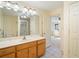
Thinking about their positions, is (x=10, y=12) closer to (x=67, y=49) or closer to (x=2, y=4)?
(x=2, y=4)

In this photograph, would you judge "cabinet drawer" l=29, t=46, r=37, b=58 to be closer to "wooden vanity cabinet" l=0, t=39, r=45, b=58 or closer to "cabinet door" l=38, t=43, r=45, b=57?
"wooden vanity cabinet" l=0, t=39, r=45, b=58

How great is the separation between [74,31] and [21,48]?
1.73 metres

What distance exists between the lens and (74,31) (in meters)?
4.04

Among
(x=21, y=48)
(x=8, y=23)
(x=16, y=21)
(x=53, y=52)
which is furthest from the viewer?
(x=53, y=52)

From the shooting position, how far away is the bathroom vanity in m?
3.03

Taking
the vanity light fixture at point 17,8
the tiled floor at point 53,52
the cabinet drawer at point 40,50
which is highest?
the vanity light fixture at point 17,8

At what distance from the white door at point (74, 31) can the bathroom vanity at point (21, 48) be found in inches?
41.6

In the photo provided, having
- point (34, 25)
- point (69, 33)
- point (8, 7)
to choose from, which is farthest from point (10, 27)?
point (69, 33)

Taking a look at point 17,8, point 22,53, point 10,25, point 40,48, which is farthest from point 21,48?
point 17,8

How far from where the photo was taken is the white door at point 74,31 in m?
3.95

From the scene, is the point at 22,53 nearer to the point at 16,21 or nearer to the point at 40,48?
the point at 40,48

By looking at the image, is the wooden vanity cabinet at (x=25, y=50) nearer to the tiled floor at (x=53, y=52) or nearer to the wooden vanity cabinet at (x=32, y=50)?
the wooden vanity cabinet at (x=32, y=50)

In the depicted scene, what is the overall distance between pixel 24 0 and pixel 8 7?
0.62 m

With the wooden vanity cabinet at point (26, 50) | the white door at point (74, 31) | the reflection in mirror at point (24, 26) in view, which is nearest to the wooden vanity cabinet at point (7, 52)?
the wooden vanity cabinet at point (26, 50)
